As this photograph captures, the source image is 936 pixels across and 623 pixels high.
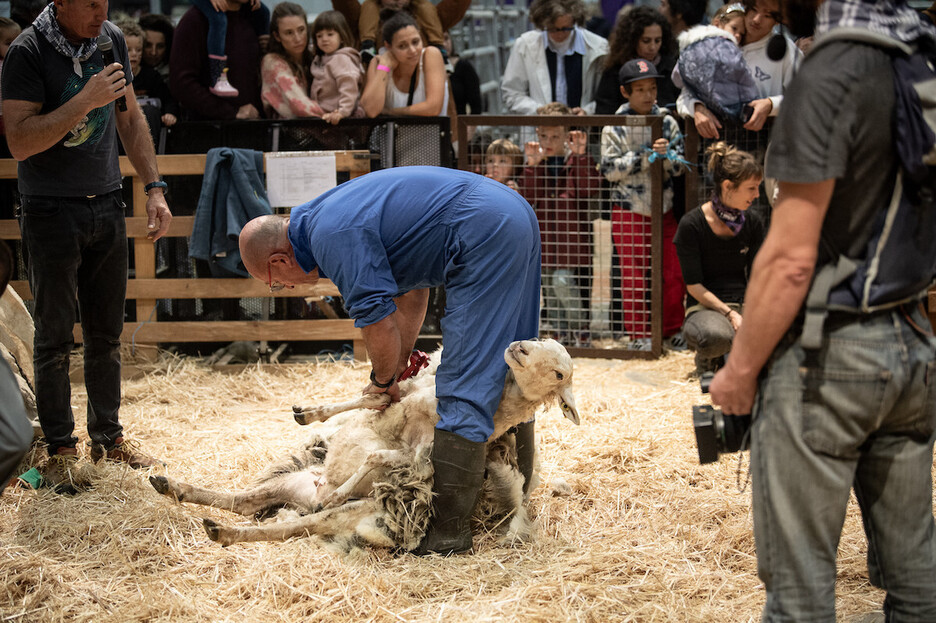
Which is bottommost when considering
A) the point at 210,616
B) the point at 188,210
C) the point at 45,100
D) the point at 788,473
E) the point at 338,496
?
the point at 210,616

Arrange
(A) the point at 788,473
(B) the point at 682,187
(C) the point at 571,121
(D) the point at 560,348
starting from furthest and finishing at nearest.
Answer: (B) the point at 682,187 < (C) the point at 571,121 < (D) the point at 560,348 < (A) the point at 788,473

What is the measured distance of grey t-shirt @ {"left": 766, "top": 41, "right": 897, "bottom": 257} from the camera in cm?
183

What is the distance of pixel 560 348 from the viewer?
10.9 feet

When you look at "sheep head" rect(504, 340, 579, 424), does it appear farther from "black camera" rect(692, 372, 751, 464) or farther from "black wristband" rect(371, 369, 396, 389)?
"black camera" rect(692, 372, 751, 464)

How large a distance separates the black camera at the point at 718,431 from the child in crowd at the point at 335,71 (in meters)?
4.67

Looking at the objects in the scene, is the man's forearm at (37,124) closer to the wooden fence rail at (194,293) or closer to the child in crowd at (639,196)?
the wooden fence rail at (194,293)

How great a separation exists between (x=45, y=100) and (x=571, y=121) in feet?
12.0

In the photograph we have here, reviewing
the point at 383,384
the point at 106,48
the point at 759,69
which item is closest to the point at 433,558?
the point at 383,384

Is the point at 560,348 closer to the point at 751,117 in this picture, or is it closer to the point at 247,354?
the point at 751,117

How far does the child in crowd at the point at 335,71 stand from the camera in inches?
249

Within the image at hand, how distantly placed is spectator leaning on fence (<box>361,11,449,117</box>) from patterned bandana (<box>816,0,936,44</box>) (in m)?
4.69

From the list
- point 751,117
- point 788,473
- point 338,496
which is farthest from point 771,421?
point 751,117

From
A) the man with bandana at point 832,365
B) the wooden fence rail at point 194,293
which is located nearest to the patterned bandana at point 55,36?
the wooden fence rail at point 194,293

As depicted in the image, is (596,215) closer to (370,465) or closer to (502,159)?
(502,159)
